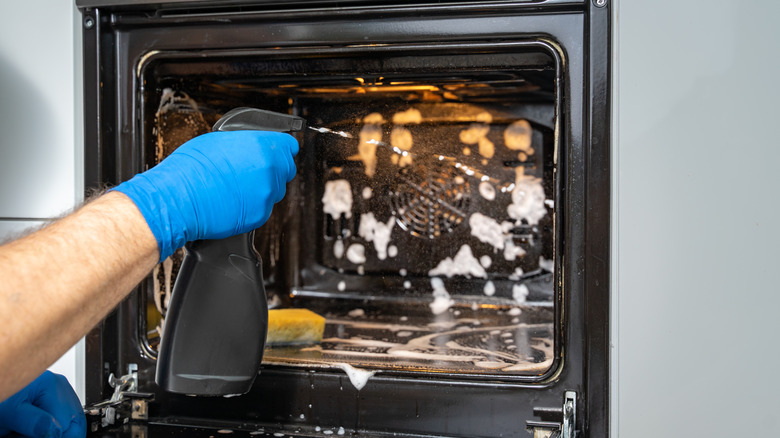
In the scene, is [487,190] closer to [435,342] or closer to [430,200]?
[430,200]

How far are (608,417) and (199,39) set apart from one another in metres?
0.86

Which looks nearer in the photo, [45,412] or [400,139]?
[45,412]

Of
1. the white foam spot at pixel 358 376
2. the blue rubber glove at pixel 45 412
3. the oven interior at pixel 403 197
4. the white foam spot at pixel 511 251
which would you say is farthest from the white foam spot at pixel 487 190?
the blue rubber glove at pixel 45 412

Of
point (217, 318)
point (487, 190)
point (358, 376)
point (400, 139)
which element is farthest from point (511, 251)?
point (217, 318)

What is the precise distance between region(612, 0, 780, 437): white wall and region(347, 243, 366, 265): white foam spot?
744 millimetres

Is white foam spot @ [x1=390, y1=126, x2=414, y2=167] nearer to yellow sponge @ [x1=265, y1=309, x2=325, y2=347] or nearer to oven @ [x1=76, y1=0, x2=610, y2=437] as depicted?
oven @ [x1=76, y1=0, x2=610, y2=437]

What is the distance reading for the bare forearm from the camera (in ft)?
1.85

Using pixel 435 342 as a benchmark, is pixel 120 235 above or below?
above

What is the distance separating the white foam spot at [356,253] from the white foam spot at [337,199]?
0.08 m

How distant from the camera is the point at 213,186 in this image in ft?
2.65

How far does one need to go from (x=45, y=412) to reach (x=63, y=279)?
39 cm

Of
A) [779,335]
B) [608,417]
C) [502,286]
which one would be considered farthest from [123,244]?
[502,286]

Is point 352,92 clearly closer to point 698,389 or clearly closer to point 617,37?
point 617,37

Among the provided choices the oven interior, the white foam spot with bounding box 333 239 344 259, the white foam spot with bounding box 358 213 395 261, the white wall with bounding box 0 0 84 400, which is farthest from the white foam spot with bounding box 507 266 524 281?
the white wall with bounding box 0 0 84 400
